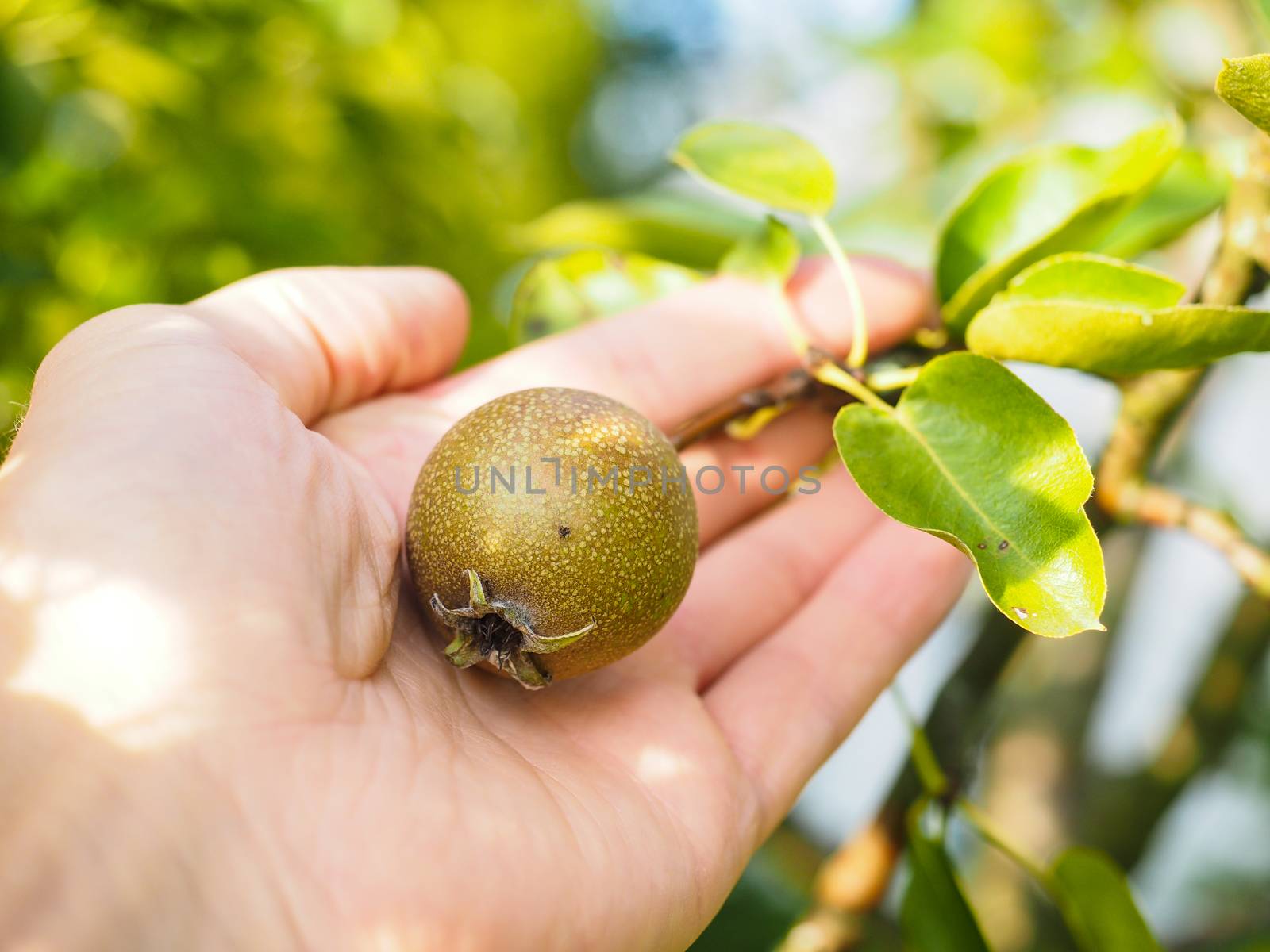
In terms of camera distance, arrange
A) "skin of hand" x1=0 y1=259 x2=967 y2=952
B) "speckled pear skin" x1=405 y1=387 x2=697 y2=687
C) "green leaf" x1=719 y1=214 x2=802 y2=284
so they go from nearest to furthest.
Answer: "skin of hand" x1=0 y1=259 x2=967 y2=952, "speckled pear skin" x1=405 y1=387 x2=697 y2=687, "green leaf" x1=719 y1=214 x2=802 y2=284

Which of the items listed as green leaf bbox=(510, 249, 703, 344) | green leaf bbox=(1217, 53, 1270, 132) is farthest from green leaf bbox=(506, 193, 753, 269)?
green leaf bbox=(1217, 53, 1270, 132)

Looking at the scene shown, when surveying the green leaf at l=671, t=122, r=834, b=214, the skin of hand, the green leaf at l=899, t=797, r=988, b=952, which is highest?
the green leaf at l=671, t=122, r=834, b=214

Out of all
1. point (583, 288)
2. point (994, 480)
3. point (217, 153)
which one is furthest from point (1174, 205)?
point (217, 153)

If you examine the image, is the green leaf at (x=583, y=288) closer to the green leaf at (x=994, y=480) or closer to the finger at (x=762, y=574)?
the finger at (x=762, y=574)

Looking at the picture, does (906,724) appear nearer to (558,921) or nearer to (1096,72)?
(558,921)

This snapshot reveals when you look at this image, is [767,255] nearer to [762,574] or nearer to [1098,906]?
[762,574]

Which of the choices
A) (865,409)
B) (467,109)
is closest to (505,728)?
(865,409)

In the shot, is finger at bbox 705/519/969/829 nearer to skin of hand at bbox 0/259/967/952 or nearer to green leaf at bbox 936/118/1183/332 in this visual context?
skin of hand at bbox 0/259/967/952
